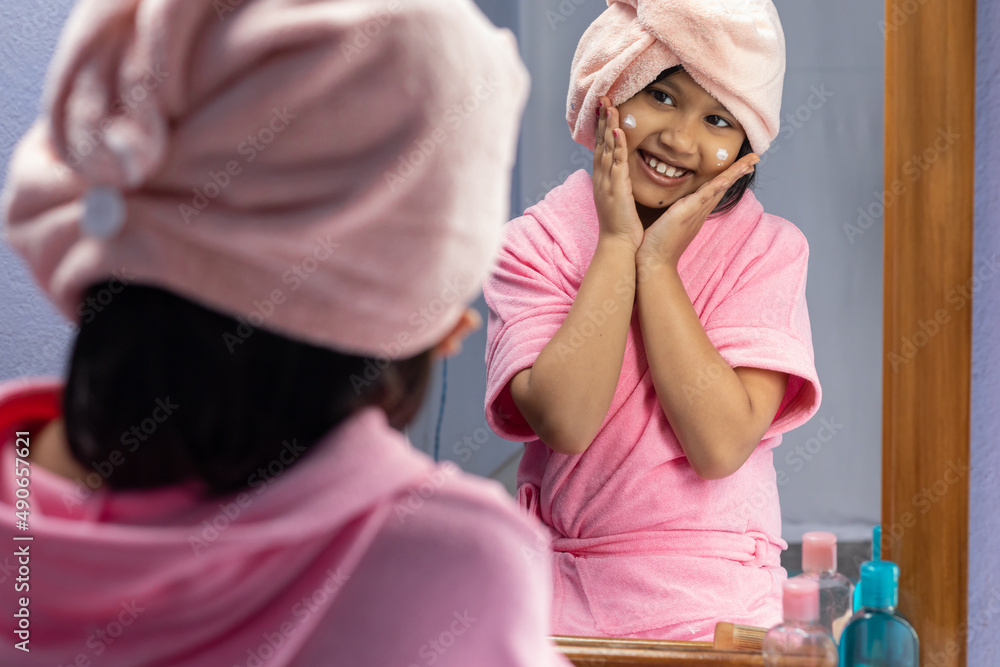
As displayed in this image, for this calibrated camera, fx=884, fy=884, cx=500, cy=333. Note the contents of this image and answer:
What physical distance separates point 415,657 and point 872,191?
486 mm

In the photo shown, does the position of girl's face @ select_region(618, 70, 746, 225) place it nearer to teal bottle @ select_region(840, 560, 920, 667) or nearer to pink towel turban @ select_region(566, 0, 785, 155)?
pink towel turban @ select_region(566, 0, 785, 155)

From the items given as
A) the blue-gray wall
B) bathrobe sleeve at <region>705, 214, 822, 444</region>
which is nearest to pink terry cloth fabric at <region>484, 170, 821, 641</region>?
bathrobe sleeve at <region>705, 214, 822, 444</region>

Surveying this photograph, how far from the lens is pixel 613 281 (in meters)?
0.70

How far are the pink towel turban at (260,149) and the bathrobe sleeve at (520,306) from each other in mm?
345

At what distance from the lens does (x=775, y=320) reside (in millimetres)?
683

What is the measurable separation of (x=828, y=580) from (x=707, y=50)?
0.41 m

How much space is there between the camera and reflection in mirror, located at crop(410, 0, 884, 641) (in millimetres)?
671

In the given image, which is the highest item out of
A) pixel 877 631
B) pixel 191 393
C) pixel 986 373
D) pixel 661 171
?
pixel 191 393

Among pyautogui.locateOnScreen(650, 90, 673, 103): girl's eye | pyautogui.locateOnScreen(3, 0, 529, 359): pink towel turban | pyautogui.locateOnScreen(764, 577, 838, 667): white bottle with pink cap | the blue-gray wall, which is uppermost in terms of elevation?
pyautogui.locateOnScreen(3, 0, 529, 359): pink towel turban

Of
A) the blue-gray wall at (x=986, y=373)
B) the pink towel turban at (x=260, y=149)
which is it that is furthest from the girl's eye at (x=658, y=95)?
the pink towel turban at (x=260, y=149)

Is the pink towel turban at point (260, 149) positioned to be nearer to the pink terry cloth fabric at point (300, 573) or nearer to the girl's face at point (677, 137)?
the pink terry cloth fabric at point (300, 573)

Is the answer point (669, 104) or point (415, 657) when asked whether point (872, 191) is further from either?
point (415, 657)

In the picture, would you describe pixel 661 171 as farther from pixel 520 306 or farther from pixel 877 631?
pixel 877 631

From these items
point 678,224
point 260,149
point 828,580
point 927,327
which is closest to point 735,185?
point 678,224
